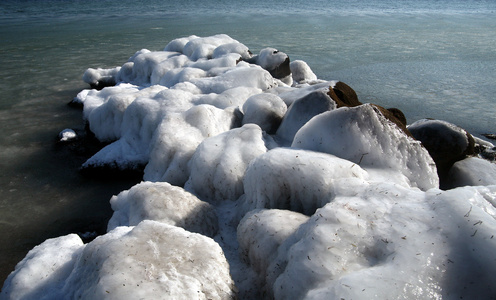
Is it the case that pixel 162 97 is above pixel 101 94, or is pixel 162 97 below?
above

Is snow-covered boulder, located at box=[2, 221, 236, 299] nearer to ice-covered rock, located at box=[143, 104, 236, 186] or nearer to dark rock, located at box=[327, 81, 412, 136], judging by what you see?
ice-covered rock, located at box=[143, 104, 236, 186]

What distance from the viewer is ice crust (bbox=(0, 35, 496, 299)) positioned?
1635 millimetres

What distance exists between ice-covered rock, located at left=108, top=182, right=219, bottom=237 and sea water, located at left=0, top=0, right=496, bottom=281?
0.76 m

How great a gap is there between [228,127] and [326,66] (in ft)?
17.6

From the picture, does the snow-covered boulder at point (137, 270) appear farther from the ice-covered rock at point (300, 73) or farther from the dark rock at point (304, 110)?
the ice-covered rock at point (300, 73)

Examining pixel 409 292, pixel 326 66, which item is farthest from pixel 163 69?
pixel 409 292

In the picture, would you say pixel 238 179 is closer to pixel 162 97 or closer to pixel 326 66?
pixel 162 97

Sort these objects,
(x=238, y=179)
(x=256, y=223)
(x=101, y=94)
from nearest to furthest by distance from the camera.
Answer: (x=256, y=223) → (x=238, y=179) → (x=101, y=94)

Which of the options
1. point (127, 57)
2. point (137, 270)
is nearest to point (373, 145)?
point (137, 270)

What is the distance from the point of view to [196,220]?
2.82 metres

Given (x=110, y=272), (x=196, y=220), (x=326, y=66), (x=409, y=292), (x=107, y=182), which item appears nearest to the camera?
(x=409, y=292)

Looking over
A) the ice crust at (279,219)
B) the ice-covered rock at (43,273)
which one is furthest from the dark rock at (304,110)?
the ice-covered rock at (43,273)

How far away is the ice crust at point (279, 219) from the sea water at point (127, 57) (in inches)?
27.8

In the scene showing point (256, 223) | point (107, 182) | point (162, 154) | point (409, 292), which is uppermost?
point (409, 292)
